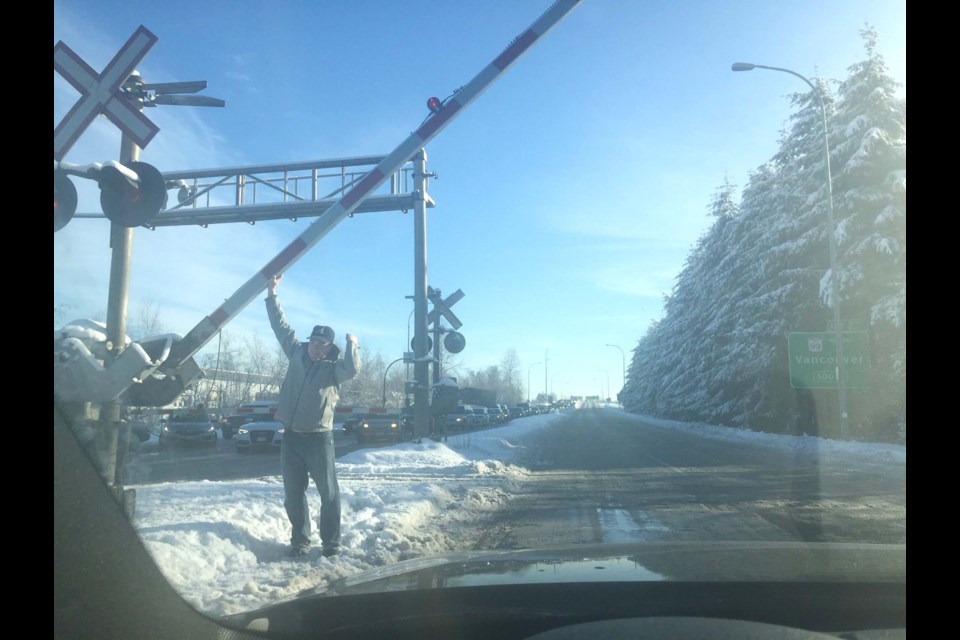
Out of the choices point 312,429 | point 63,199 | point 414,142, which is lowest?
point 312,429

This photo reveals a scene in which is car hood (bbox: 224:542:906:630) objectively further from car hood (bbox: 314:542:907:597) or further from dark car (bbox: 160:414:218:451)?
dark car (bbox: 160:414:218:451)

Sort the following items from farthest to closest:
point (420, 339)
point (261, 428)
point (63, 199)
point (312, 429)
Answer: point (261, 428), point (420, 339), point (312, 429), point (63, 199)

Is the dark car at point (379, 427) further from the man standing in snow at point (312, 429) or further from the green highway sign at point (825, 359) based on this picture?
the man standing in snow at point (312, 429)

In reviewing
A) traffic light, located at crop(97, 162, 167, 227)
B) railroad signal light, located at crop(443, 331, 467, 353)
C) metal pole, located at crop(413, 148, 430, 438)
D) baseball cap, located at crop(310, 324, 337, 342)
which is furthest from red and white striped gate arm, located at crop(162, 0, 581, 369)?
railroad signal light, located at crop(443, 331, 467, 353)

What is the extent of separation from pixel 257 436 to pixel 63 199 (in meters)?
20.7

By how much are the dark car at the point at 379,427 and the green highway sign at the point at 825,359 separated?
1315cm

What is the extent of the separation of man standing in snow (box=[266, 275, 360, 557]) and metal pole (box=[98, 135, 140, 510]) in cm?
166

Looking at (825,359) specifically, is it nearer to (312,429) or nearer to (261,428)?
(261,428)

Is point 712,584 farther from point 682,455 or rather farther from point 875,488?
→ point 682,455

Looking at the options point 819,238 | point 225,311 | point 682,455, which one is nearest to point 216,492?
point 225,311

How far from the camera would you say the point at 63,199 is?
3602 mm

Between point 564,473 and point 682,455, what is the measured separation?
640cm

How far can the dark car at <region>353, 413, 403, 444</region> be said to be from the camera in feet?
83.1

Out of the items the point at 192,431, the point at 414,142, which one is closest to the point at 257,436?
the point at 192,431
